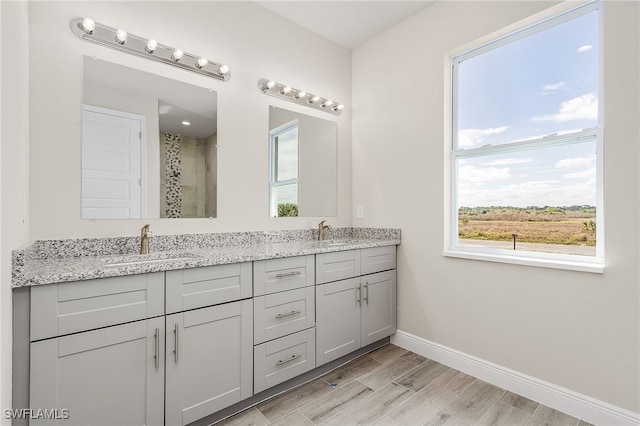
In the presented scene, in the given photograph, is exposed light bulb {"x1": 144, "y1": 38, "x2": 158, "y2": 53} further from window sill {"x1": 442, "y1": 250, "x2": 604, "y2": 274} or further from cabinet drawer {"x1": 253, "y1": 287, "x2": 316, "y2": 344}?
window sill {"x1": 442, "y1": 250, "x2": 604, "y2": 274}

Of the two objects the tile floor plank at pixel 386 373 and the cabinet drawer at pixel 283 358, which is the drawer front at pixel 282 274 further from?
the tile floor plank at pixel 386 373

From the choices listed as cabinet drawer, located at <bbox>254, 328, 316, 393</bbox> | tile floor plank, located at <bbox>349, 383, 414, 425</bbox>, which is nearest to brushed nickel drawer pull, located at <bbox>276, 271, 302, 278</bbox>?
cabinet drawer, located at <bbox>254, 328, 316, 393</bbox>

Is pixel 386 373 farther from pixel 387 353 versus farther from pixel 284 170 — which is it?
pixel 284 170

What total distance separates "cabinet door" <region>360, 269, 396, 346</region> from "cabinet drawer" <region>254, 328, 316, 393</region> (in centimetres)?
56

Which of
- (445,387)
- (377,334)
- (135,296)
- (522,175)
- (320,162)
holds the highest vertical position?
(320,162)

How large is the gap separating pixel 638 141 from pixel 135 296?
8.67 ft

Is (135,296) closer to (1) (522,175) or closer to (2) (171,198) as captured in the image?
(2) (171,198)

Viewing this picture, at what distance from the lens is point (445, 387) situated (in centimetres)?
210

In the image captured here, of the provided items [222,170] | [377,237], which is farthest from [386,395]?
[222,170]

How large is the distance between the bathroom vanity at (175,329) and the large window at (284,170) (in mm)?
561

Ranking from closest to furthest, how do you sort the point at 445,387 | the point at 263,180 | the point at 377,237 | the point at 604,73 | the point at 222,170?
the point at 604,73 < the point at 445,387 < the point at 222,170 < the point at 263,180 < the point at 377,237

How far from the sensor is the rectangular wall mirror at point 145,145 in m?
1.85

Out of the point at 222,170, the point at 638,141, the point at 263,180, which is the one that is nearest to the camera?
the point at 638,141

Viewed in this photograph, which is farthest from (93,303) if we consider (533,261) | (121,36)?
(533,261)
